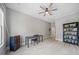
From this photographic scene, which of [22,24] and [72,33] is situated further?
[22,24]

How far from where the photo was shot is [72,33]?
17.5 feet

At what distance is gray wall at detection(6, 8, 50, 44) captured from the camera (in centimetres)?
488

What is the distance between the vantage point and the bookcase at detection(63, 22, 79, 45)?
197 inches

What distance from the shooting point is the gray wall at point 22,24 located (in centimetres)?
488

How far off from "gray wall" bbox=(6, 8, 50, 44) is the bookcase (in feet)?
8.34

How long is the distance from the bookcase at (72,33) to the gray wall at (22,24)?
100 inches

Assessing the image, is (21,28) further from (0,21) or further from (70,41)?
(70,41)

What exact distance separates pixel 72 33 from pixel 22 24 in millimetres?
3692

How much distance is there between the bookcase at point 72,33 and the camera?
499 cm

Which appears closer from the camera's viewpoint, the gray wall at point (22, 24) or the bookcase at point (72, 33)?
the gray wall at point (22, 24)

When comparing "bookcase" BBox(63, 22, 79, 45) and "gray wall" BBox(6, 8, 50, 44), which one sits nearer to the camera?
"gray wall" BBox(6, 8, 50, 44)

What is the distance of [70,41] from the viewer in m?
5.49
